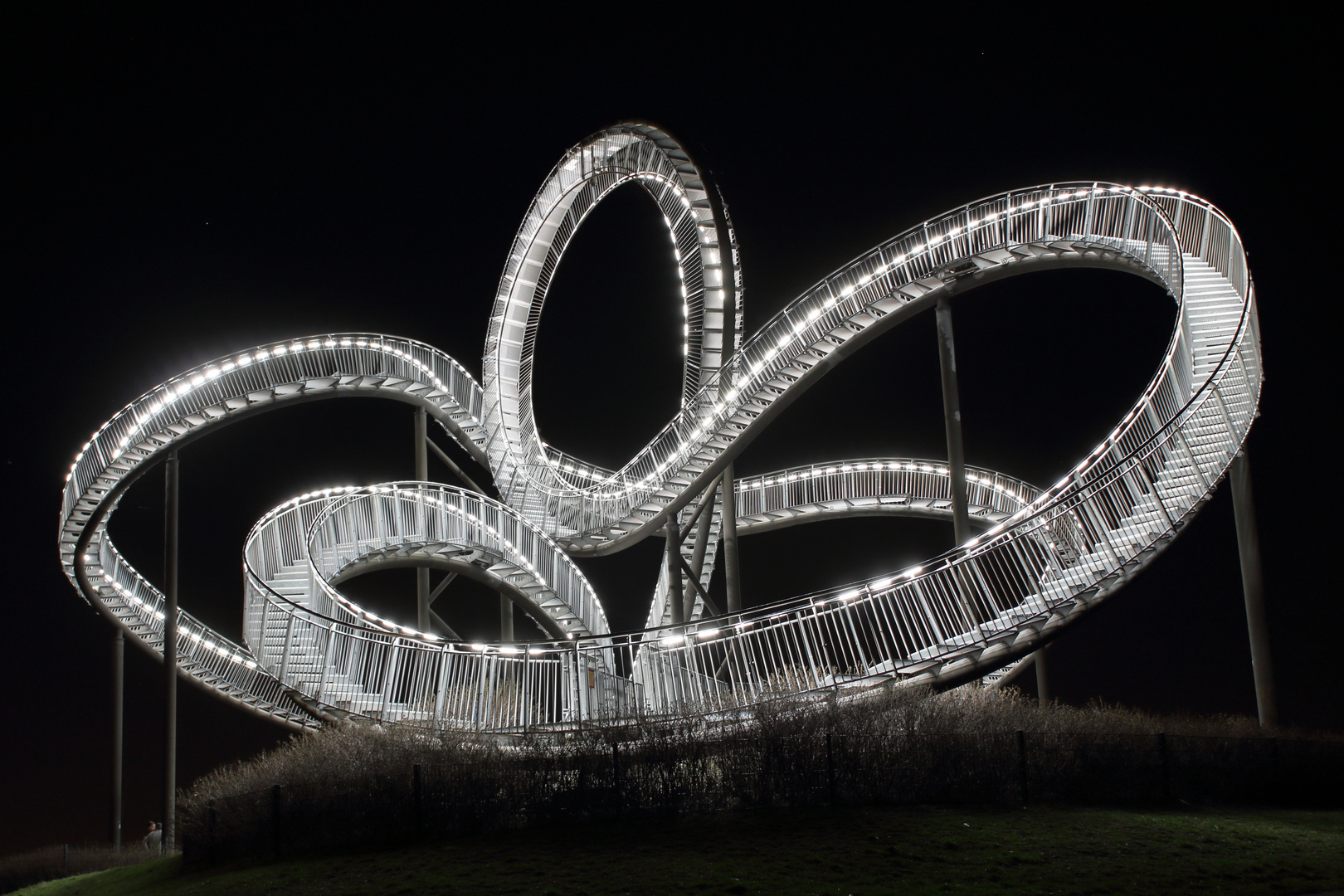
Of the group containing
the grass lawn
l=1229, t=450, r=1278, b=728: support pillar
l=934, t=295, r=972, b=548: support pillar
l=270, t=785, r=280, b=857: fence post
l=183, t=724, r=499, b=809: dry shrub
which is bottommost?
the grass lawn

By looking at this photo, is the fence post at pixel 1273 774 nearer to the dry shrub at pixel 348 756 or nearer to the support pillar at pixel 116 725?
the dry shrub at pixel 348 756

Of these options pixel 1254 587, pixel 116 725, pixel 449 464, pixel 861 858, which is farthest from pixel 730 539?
pixel 116 725

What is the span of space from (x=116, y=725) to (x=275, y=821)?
51.6 ft

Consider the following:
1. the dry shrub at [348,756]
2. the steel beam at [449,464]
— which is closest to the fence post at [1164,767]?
the dry shrub at [348,756]

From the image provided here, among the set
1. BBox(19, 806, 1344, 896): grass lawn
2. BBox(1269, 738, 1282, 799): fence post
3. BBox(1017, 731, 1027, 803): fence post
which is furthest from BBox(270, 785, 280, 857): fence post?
BBox(1269, 738, 1282, 799): fence post

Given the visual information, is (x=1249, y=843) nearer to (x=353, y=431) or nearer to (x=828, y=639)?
(x=828, y=639)

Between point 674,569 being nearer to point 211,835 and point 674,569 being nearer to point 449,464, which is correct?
point 449,464

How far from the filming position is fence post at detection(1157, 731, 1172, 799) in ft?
40.8

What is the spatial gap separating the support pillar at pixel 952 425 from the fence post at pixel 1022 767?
5833 mm

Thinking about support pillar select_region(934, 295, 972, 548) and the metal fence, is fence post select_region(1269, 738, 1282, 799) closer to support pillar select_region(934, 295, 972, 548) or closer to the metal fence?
the metal fence

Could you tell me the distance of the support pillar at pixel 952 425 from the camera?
1778cm

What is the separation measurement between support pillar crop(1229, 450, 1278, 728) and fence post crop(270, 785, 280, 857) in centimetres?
1276

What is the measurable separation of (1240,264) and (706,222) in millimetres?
11525

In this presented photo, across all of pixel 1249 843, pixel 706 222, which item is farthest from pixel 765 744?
pixel 706 222
